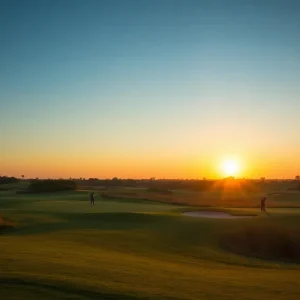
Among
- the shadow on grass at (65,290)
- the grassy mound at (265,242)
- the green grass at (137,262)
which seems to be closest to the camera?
the shadow on grass at (65,290)

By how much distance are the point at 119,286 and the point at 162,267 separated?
6.04 metres

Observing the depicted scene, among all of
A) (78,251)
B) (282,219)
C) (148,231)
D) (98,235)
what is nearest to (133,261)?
(78,251)

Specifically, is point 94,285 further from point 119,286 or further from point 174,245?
point 174,245

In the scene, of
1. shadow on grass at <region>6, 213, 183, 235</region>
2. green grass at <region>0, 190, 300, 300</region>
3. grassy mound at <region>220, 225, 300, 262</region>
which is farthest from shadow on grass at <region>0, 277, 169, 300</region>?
shadow on grass at <region>6, 213, 183, 235</region>

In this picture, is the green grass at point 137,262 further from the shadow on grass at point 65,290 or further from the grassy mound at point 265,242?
the grassy mound at point 265,242

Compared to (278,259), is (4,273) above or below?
above

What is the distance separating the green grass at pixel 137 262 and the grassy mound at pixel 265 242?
89 centimetres

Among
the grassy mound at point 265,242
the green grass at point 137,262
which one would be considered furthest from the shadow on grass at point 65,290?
the grassy mound at point 265,242

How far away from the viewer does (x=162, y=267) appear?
69.9 feet

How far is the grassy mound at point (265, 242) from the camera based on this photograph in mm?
31692

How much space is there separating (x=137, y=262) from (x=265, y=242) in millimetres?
15560

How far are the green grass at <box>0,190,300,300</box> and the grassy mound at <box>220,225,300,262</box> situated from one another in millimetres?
889

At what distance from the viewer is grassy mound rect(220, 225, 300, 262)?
31.7 metres

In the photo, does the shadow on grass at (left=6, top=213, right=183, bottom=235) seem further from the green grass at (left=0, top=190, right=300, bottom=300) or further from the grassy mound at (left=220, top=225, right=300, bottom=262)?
the grassy mound at (left=220, top=225, right=300, bottom=262)
